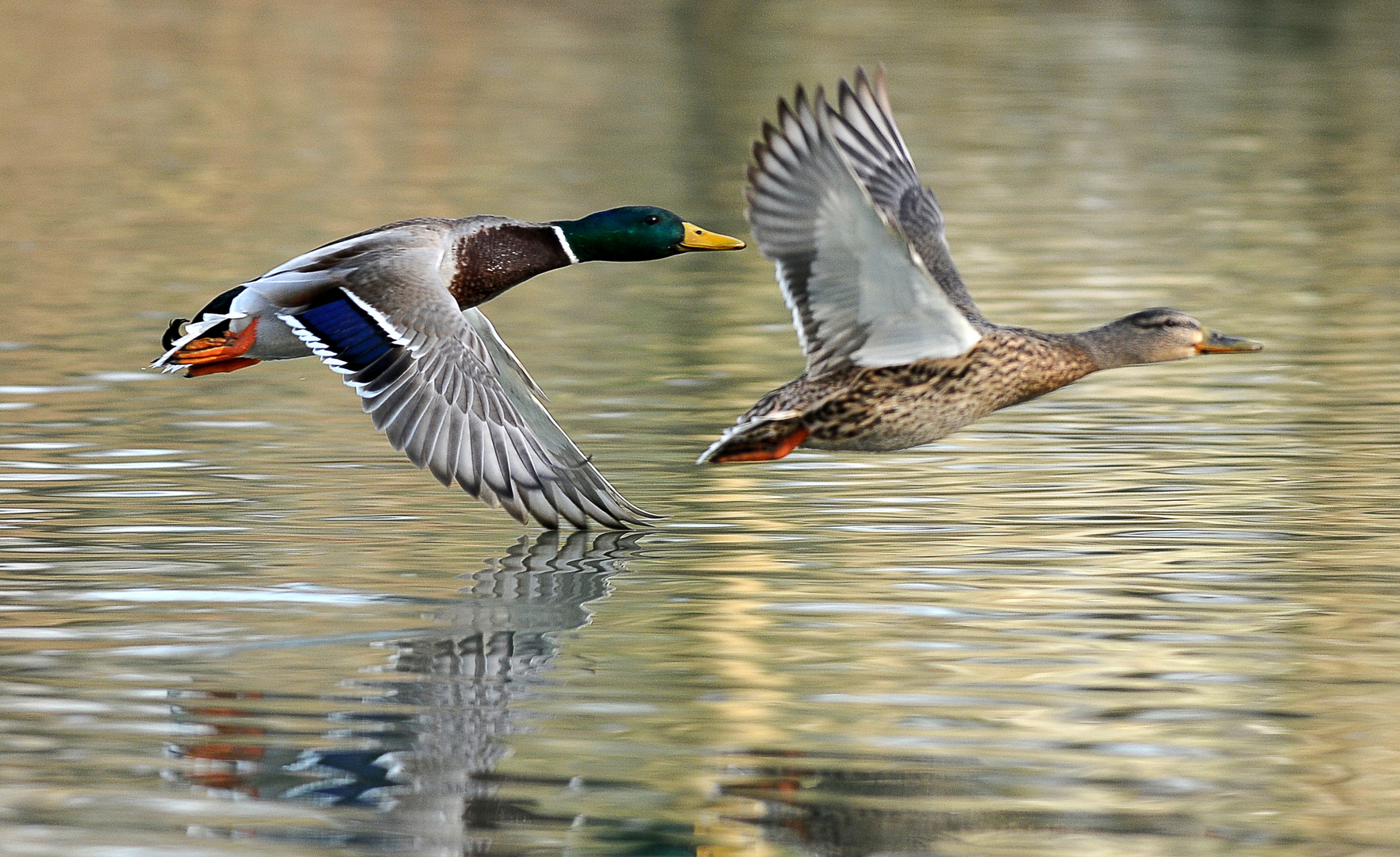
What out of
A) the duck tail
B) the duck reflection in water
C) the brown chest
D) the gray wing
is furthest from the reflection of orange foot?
the gray wing

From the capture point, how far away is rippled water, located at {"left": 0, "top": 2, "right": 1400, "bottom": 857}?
6207mm

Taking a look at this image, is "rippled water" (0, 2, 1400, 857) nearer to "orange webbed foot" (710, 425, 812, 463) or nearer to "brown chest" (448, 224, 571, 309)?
"orange webbed foot" (710, 425, 812, 463)

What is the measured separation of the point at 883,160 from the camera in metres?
10.5

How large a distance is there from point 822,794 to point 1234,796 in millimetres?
1045

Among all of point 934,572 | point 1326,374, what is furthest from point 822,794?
point 1326,374

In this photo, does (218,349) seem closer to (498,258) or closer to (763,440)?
(498,258)

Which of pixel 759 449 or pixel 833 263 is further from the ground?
pixel 833 263

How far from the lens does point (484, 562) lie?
29.4 ft

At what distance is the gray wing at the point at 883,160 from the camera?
10266mm

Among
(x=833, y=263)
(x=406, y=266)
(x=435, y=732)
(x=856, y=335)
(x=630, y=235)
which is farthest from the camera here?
(x=630, y=235)

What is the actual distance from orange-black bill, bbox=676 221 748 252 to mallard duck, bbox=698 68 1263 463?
103 cm

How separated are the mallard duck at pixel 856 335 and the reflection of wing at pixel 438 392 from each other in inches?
26.7

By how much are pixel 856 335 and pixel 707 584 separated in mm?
1099

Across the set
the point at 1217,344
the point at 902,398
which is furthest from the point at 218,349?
the point at 1217,344
